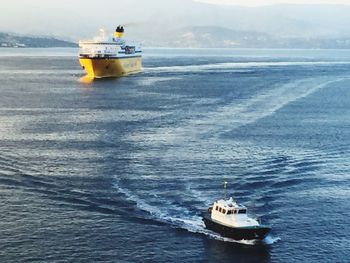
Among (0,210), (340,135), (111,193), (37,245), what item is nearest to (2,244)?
(37,245)

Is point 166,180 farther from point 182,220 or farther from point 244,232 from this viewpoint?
point 244,232

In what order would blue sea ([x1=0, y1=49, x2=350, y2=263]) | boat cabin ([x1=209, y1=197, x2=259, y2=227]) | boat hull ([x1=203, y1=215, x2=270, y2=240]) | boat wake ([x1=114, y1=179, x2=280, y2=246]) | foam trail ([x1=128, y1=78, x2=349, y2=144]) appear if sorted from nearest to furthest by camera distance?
blue sea ([x1=0, y1=49, x2=350, y2=263]) < boat hull ([x1=203, y1=215, x2=270, y2=240]) < boat wake ([x1=114, y1=179, x2=280, y2=246]) < boat cabin ([x1=209, y1=197, x2=259, y2=227]) < foam trail ([x1=128, y1=78, x2=349, y2=144])

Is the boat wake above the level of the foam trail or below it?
below

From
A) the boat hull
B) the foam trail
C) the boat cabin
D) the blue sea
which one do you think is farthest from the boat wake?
the foam trail

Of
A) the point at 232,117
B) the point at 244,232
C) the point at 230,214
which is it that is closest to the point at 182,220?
the point at 230,214

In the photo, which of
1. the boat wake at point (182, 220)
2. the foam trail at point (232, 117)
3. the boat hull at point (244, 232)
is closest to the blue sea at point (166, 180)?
the boat wake at point (182, 220)

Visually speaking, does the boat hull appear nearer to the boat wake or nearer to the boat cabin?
the boat wake

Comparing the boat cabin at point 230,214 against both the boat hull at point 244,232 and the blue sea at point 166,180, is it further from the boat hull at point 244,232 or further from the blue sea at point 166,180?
the blue sea at point 166,180

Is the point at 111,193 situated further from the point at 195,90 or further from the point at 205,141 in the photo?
the point at 195,90
